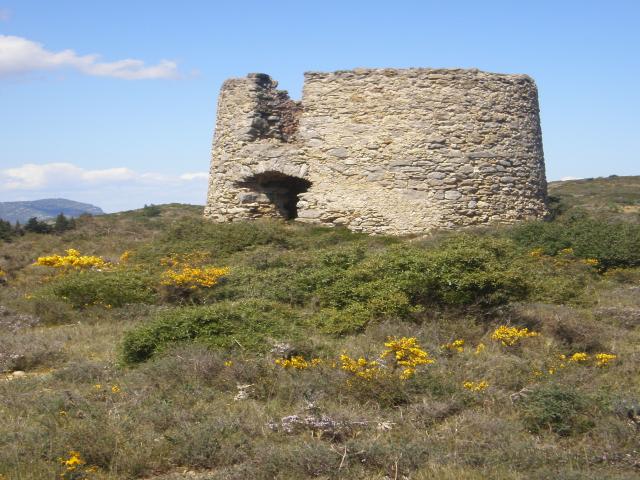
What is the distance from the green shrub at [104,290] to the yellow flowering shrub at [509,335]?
17.8ft

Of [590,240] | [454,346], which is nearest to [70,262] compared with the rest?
[454,346]

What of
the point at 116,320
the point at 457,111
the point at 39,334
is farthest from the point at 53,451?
the point at 457,111

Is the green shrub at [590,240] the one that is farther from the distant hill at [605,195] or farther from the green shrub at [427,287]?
the distant hill at [605,195]

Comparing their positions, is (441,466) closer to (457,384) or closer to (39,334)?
(457,384)

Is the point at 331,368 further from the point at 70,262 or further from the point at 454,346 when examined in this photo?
the point at 70,262

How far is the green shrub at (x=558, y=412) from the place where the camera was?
529 cm

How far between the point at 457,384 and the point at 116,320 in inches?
214

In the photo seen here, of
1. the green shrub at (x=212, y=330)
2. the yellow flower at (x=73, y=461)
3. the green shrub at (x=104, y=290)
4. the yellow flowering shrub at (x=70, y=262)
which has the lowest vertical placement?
the yellow flower at (x=73, y=461)

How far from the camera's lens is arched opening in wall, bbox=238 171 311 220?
57.5 feet

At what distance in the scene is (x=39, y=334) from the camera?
886 cm

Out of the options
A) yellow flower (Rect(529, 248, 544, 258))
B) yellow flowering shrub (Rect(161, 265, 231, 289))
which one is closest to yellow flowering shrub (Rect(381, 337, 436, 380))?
yellow flowering shrub (Rect(161, 265, 231, 289))

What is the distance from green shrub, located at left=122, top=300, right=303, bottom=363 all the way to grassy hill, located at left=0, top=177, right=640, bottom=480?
25mm

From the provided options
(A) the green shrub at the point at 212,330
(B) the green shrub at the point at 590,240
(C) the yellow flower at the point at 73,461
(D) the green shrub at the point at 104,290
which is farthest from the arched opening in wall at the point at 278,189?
(C) the yellow flower at the point at 73,461

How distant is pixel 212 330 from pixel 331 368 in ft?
5.71
